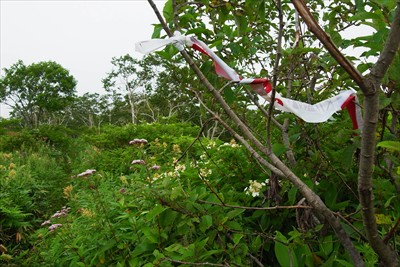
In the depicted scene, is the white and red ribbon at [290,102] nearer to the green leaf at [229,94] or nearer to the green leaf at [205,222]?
the green leaf at [229,94]

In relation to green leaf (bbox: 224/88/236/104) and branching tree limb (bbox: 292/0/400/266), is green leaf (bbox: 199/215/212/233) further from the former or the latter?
branching tree limb (bbox: 292/0/400/266)

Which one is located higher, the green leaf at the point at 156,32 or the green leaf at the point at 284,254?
the green leaf at the point at 156,32

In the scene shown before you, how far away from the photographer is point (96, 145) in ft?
28.8

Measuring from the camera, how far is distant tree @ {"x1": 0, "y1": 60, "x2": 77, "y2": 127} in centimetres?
3222

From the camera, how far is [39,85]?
3266 centimetres

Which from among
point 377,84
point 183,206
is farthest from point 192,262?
point 377,84

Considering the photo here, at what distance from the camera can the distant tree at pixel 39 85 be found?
32219 millimetres

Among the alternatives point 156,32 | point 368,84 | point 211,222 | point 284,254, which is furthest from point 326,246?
point 156,32

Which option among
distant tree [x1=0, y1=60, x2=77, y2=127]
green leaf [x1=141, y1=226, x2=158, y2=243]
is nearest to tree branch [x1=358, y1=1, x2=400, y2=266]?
green leaf [x1=141, y1=226, x2=158, y2=243]

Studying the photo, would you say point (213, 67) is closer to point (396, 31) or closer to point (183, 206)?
point (183, 206)

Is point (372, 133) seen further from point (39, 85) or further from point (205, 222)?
point (39, 85)

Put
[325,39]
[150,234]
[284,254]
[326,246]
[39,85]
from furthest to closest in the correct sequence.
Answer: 1. [39,85]
2. [150,234]
3. [326,246]
4. [284,254]
5. [325,39]

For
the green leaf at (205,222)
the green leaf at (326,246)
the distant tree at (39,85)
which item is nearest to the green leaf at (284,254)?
the green leaf at (326,246)

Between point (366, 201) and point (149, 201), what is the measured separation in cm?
112
